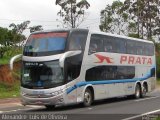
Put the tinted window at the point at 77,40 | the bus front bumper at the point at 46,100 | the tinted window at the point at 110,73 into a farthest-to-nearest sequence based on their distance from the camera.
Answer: the tinted window at the point at 110,73 < the tinted window at the point at 77,40 < the bus front bumper at the point at 46,100

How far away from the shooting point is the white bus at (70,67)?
20594 mm

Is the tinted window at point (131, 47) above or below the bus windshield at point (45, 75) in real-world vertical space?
above

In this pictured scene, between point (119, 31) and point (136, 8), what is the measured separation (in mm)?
4700

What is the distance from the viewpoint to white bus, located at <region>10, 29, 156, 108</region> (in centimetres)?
2059

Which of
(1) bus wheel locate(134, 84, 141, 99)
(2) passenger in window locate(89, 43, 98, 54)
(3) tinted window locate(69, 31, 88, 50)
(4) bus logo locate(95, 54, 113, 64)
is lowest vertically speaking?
(1) bus wheel locate(134, 84, 141, 99)

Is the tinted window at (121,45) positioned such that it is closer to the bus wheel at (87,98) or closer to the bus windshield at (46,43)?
the bus wheel at (87,98)

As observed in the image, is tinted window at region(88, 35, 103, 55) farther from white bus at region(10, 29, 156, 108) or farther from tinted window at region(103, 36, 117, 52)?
tinted window at region(103, 36, 117, 52)

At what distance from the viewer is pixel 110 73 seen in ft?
81.5

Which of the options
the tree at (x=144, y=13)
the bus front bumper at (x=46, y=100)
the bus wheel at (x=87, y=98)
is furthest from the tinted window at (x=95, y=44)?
the tree at (x=144, y=13)

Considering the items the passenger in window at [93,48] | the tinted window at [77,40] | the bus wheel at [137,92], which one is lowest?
the bus wheel at [137,92]

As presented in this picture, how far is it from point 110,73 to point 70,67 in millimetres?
4293

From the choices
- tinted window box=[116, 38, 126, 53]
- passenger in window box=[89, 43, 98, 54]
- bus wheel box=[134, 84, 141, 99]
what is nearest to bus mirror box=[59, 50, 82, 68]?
passenger in window box=[89, 43, 98, 54]

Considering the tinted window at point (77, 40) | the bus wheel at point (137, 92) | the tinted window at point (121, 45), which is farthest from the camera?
the bus wheel at point (137, 92)

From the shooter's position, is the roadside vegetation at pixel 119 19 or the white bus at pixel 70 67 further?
the roadside vegetation at pixel 119 19
